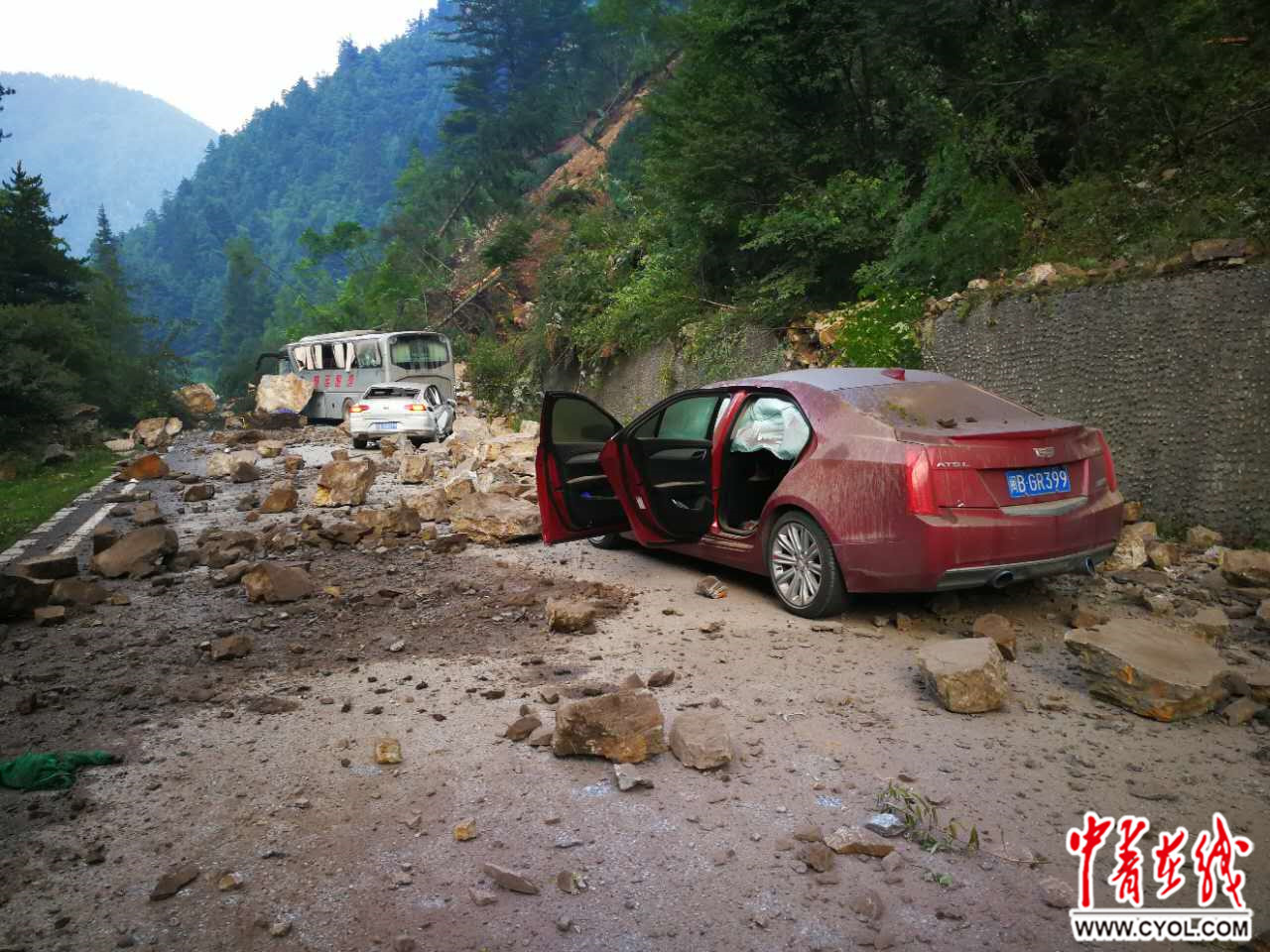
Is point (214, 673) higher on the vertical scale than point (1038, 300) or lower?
lower

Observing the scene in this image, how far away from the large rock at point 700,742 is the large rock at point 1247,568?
13.6 ft

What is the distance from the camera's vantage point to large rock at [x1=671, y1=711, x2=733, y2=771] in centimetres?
354

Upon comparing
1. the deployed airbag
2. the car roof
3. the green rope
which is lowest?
the green rope

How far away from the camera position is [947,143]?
1124 centimetres

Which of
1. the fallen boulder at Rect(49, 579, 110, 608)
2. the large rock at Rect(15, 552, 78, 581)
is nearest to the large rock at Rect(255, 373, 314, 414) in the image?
the large rock at Rect(15, 552, 78, 581)

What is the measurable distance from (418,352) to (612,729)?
2436 centimetres

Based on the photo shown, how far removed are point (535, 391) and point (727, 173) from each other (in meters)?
11.5

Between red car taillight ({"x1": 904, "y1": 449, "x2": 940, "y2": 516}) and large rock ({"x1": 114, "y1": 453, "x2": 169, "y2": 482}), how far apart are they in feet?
47.7

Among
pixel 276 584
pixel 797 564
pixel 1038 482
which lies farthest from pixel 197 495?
pixel 1038 482

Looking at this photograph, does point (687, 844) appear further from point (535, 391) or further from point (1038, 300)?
point (535, 391)

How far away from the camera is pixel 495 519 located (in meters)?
8.63

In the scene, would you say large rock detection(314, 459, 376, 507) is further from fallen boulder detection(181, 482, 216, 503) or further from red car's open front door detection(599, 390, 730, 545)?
red car's open front door detection(599, 390, 730, 545)

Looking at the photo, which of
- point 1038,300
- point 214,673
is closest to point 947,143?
point 1038,300

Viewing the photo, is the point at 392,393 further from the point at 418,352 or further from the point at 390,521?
the point at 390,521
